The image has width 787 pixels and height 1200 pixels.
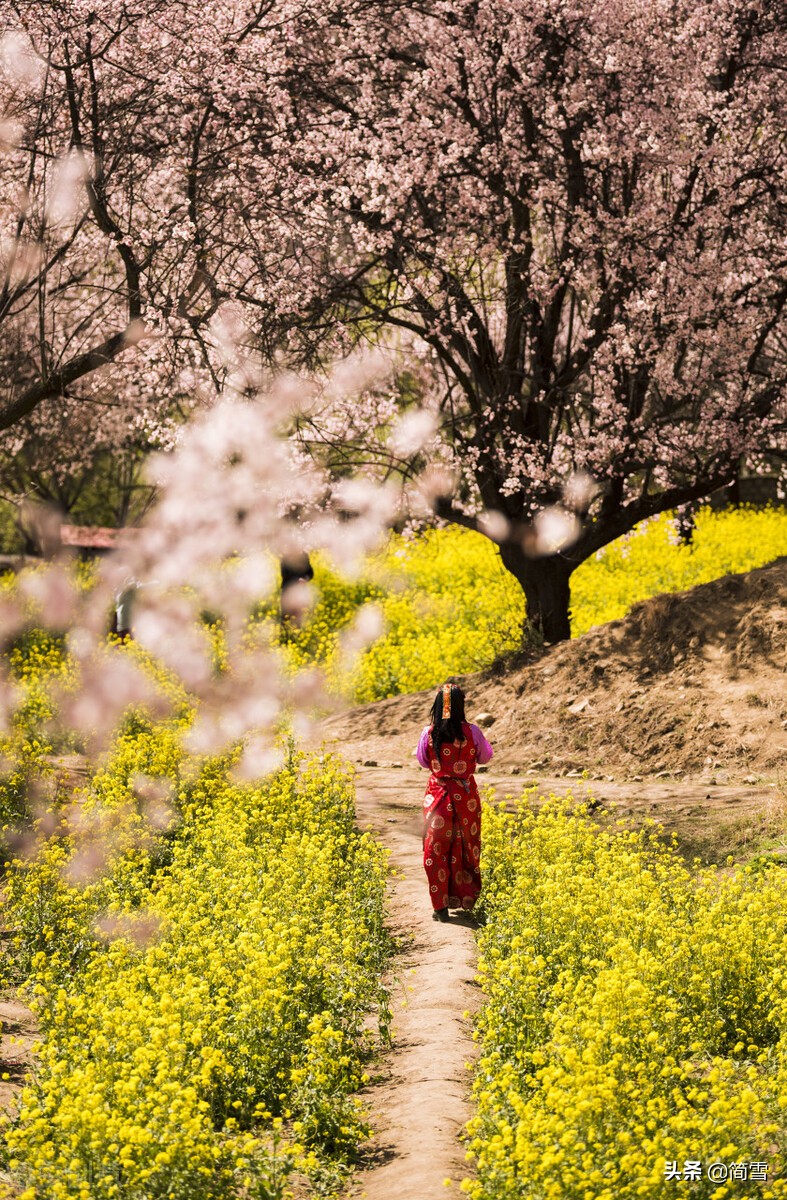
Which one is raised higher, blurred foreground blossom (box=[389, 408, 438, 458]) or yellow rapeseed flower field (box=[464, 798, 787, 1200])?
blurred foreground blossom (box=[389, 408, 438, 458])

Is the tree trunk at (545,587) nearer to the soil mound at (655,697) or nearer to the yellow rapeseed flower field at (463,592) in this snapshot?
the yellow rapeseed flower field at (463,592)

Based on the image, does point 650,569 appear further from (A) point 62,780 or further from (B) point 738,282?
(A) point 62,780

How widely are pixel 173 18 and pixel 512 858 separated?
769 centimetres

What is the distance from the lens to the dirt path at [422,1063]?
542 centimetres

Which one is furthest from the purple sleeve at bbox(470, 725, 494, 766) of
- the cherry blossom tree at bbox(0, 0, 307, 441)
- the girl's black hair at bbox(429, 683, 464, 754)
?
the cherry blossom tree at bbox(0, 0, 307, 441)

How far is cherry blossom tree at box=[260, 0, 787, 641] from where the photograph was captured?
1426cm

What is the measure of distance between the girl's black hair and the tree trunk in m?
7.23

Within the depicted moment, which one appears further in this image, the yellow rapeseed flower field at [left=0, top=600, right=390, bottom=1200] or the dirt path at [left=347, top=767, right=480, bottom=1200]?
the dirt path at [left=347, top=767, right=480, bottom=1200]

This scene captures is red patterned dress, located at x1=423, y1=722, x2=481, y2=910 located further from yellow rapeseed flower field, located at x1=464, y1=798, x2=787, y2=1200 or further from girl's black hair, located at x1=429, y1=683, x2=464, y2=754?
yellow rapeseed flower field, located at x1=464, y1=798, x2=787, y2=1200

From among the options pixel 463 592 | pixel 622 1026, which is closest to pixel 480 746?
pixel 622 1026

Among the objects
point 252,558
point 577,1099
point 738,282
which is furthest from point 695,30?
point 252,558

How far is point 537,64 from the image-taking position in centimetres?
1450

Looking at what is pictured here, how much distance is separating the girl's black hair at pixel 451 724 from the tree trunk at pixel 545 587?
23.7ft

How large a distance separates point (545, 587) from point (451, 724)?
754 centimetres
